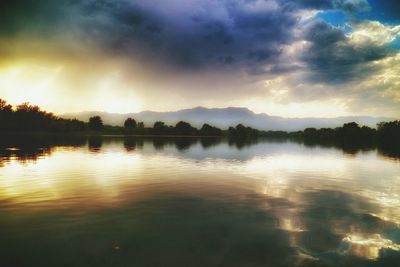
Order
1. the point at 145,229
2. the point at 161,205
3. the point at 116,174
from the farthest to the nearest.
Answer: the point at 116,174, the point at 161,205, the point at 145,229

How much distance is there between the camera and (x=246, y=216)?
18953 mm

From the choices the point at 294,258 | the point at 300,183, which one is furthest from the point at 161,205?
the point at 300,183

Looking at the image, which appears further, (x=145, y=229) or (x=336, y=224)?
(x=336, y=224)

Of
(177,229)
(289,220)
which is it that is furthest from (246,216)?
(177,229)

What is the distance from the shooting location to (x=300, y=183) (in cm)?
3359

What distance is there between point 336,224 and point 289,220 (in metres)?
3.05

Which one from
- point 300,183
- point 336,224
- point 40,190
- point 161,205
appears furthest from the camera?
point 300,183

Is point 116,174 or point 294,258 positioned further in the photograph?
point 116,174

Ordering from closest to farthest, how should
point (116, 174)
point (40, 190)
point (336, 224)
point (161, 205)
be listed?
point (336, 224)
point (161, 205)
point (40, 190)
point (116, 174)

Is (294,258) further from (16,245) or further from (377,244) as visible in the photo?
(16,245)

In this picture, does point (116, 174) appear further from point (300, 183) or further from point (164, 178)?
point (300, 183)

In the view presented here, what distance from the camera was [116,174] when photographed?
118 feet

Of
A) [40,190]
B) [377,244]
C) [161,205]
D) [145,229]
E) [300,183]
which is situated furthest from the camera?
[300,183]

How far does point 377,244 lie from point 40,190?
2706 cm
